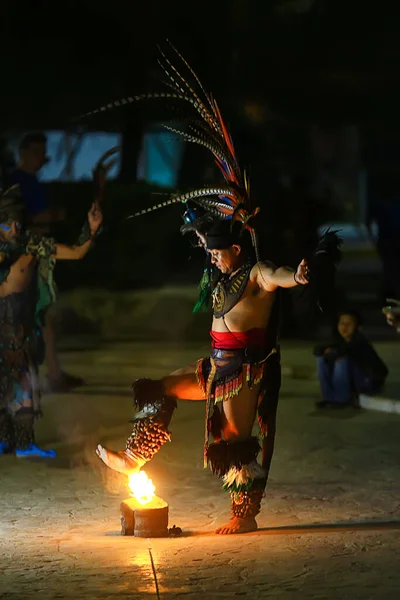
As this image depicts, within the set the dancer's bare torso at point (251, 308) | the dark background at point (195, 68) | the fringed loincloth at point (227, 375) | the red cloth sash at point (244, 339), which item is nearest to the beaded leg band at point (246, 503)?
the fringed loincloth at point (227, 375)

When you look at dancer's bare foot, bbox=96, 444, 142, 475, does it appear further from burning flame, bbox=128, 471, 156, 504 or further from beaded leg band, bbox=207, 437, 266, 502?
beaded leg band, bbox=207, 437, 266, 502

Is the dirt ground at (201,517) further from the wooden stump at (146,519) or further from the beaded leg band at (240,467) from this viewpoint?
the beaded leg band at (240,467)

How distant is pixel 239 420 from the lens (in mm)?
7383

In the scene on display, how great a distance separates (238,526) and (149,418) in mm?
802

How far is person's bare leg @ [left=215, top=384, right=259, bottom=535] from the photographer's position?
7.37 m

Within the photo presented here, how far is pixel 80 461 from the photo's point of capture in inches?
396

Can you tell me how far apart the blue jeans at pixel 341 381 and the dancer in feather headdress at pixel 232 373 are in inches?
197

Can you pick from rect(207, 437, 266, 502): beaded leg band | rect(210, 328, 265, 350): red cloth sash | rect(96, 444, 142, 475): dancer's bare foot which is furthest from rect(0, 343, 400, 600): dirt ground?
rect(210, 328, 265, 350): red cloth sash

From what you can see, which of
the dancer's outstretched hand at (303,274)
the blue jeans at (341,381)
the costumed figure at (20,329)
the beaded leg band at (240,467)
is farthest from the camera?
the blue jeans at (341,381)

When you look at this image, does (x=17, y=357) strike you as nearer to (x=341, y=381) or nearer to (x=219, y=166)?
(x=219, y=166)

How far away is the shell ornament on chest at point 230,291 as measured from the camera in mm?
7375

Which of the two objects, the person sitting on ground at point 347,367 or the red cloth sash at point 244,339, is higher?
the red cloth sash at point 244,339

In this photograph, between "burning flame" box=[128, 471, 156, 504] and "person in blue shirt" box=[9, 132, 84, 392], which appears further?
"person in blue shirt" box=[9, 132, 84, 392]

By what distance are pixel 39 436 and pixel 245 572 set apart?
16.9 feet
